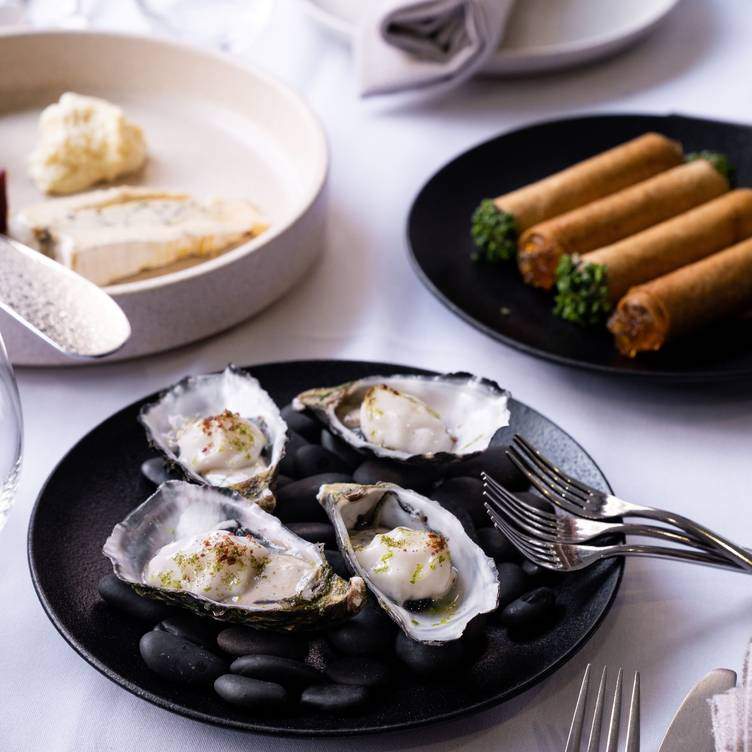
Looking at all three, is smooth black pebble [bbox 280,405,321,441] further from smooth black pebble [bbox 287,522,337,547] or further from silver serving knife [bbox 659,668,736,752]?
silver serving knife [bbox 659,668,736,752]

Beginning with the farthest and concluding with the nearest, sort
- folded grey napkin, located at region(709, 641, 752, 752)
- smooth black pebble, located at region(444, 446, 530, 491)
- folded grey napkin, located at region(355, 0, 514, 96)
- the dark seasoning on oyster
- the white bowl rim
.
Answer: folded grey napkin, located at region(355, 0, 514, 96) → the white bowl rim → smooth black pebble, located at region(444, 446, 530, 491) → the dark seasoning on oyster → folded grey napkin, located at region(709, 641, 752, 752)

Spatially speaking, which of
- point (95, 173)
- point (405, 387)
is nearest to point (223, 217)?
point (95, 173)

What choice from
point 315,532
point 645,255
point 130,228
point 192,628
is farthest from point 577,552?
point 130,228

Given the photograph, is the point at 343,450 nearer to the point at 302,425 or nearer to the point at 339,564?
the point at 302,425

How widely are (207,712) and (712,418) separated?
29.5 inches

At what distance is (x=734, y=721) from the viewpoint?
0.76 metres

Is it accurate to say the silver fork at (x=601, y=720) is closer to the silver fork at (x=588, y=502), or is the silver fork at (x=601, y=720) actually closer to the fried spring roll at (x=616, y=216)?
the silver fork at (x=588, y=502)

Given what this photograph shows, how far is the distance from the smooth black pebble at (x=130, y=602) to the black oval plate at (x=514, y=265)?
58cm

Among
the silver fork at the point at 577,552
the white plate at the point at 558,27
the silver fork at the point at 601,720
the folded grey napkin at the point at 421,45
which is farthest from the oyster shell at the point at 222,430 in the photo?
the white plate at the point at 558,27

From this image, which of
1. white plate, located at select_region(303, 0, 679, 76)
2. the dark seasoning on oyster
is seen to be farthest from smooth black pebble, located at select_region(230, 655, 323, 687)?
white plate, located at select_region(303, 0, 679, 76)

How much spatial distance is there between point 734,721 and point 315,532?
40 cm

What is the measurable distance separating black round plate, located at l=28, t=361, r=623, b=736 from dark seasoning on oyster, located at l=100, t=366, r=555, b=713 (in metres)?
0.02

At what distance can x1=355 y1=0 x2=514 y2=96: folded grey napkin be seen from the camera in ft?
6.08

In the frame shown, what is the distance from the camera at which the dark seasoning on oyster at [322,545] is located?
0.86 m
